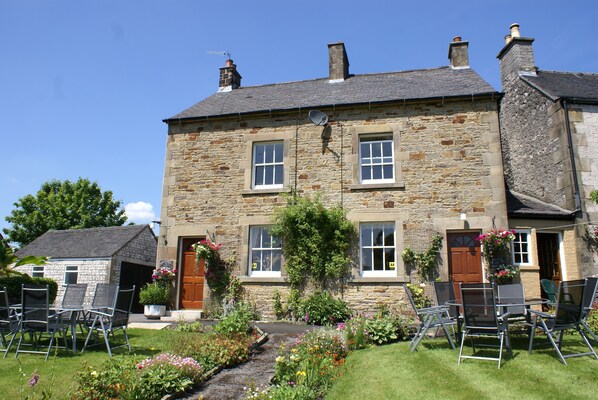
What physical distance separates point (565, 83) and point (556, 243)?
5.82m

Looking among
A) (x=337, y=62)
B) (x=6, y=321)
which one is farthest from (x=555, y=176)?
(x=6, y=321)

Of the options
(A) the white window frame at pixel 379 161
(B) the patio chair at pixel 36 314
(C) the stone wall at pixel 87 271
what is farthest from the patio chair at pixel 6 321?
(C) the stone wall at pixel 87 271

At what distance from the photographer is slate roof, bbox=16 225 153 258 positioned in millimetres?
19281

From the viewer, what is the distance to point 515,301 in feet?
21.8

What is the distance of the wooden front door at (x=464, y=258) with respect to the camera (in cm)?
1112

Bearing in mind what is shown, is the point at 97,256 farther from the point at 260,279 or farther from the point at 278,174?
the point at 278,174

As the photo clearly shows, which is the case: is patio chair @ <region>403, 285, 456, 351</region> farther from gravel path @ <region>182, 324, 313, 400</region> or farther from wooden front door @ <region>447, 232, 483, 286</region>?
wooden front door @ <region>447, 232, 483, 286</region>

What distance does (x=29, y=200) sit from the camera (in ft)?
107

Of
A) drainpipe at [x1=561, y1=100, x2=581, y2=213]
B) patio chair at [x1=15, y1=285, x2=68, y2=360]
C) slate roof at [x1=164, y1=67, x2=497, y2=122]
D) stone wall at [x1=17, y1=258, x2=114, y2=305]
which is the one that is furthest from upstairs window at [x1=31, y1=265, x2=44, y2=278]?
drainpipe at [x1=561, y1=100, x2=581, y2=213]

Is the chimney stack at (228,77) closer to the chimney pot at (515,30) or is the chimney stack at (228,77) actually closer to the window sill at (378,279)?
the window sill at (378,279)

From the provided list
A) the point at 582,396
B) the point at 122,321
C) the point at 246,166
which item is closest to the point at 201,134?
the point at 246,166

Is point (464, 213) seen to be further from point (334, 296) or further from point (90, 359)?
point (90, 359)

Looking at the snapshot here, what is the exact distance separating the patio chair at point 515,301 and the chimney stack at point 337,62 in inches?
380

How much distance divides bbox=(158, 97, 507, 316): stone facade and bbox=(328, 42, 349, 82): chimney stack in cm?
263
